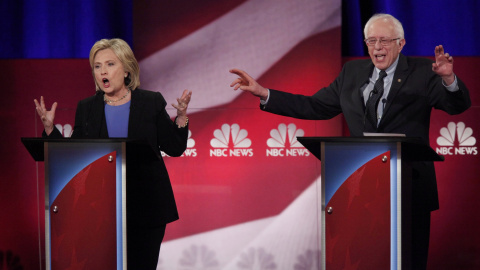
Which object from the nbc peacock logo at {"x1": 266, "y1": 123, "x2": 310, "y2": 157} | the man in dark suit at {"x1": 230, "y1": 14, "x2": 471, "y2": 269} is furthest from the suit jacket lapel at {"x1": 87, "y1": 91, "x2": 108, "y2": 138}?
the nbc peacock logo at {"x1": 266, "y1": 123, "x2": 310, "y2": 157}

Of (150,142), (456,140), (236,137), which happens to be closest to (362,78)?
→ (150,142)

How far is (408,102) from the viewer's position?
109 inches

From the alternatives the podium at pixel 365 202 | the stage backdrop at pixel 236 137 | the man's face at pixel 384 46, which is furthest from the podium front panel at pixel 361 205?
the stage backdrop at pixel 236 137

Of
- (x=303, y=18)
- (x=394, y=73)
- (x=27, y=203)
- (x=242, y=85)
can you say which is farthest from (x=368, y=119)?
(x=27, y=203)

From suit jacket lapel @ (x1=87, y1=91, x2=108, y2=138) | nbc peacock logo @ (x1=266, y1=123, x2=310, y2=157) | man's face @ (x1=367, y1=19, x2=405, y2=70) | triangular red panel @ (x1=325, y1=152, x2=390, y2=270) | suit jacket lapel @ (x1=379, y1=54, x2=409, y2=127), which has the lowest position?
triangular red panel @ (x1=325, y1=152, x2=390, y2=270)

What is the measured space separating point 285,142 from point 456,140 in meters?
1.19

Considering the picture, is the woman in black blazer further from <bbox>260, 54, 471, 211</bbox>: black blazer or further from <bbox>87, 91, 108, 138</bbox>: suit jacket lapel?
<bbox>260, 54, 471, 211</bbox>: black blazer

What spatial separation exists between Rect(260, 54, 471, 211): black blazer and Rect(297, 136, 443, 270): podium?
38 cm

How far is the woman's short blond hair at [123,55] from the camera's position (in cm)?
283

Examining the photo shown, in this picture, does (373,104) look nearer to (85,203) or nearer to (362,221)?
(362,221)

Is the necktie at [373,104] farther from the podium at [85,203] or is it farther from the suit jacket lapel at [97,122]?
the suit jacket lapel at [97,122]

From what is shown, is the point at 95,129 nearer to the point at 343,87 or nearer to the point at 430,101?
the point at 343,87

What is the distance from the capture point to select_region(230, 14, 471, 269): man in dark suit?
263 centimetres

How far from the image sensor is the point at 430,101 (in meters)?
2.79
